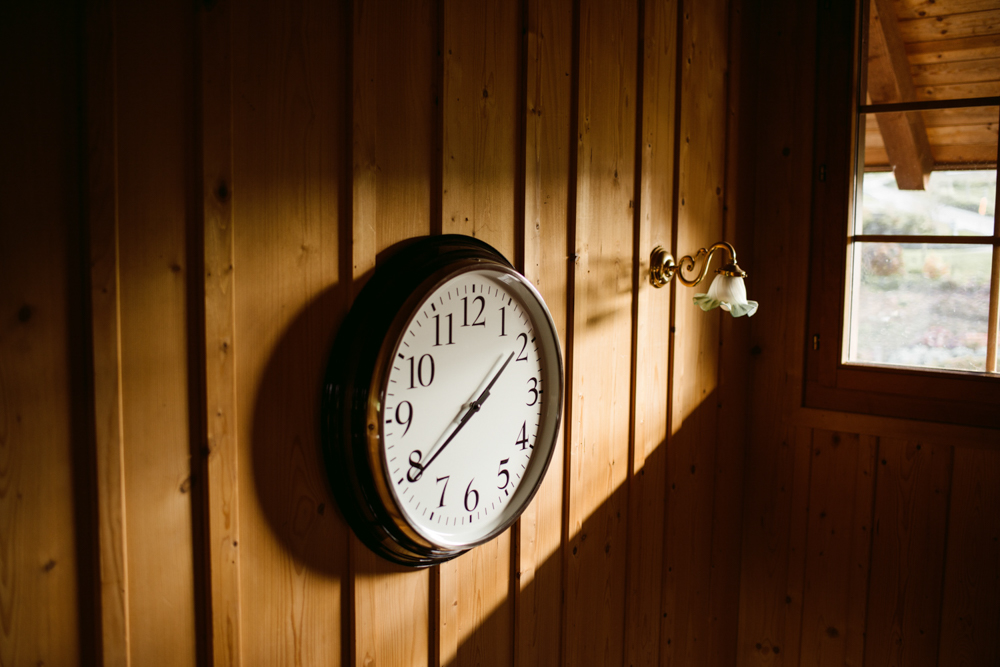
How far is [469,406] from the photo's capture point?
109 centimetres

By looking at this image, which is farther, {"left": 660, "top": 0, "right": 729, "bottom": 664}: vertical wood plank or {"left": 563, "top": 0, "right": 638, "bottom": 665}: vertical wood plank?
{"left": 660, "top": 0, "right": 729, "bottom": 664}: vertical wood plank

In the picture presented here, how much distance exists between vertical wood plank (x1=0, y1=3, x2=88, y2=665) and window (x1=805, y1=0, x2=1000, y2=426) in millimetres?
1957

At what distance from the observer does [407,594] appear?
42.9 inches

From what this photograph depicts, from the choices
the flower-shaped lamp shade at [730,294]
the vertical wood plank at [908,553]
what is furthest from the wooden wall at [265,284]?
the vertical wood plank at [908,553]

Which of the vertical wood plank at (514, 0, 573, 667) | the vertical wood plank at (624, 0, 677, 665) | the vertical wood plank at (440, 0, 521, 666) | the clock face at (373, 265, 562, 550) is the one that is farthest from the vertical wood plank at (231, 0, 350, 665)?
the vertical wood plank at (624, 0, 677, 665)

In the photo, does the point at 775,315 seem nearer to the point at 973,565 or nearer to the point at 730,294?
the point at 730,294

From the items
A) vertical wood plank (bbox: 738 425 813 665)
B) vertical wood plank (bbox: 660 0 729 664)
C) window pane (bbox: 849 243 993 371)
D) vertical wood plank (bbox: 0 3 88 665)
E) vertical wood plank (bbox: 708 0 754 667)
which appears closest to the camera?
vertical wood plank (bbox: 0 3 88 665)

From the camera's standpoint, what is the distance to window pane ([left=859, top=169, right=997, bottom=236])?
189cm

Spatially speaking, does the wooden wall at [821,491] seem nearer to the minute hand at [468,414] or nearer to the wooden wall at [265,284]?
the wooden wall at [265,284]

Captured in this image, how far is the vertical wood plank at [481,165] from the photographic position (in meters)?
1.10

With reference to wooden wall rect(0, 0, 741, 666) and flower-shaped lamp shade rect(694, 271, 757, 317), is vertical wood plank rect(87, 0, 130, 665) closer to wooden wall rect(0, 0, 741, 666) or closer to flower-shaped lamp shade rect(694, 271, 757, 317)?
wooden wall rect(0, 0, 741, 666)

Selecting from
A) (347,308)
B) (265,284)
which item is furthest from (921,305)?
(265,284)

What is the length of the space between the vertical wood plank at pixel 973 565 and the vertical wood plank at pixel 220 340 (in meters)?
1.92

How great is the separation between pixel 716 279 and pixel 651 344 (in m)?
0.22
